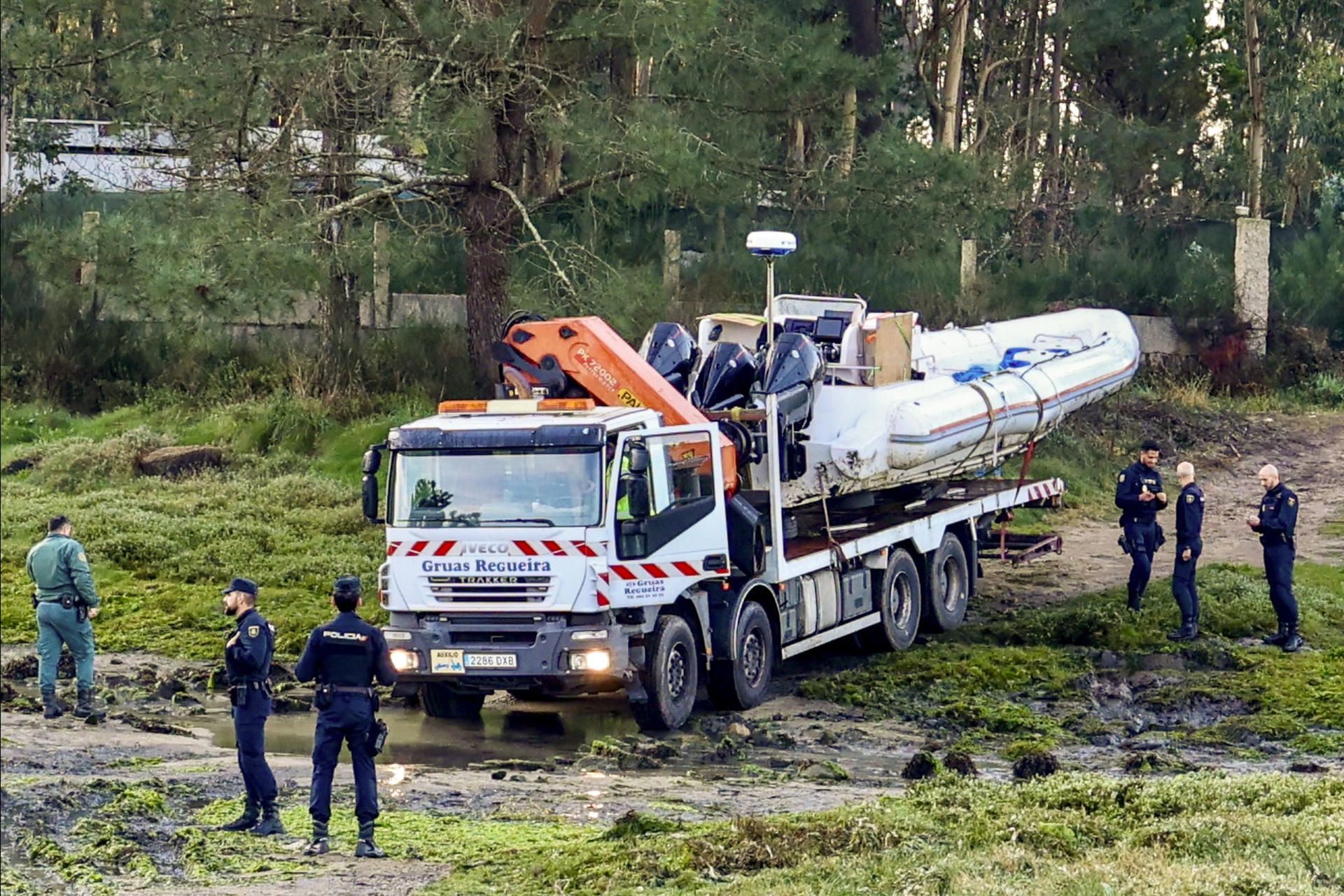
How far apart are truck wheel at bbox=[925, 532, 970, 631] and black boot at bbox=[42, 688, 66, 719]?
8.25m

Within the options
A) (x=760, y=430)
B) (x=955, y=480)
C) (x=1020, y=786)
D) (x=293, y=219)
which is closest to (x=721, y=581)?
(x=760, y=430)

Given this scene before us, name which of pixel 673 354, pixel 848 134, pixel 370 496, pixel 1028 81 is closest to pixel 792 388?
pixel 673 354

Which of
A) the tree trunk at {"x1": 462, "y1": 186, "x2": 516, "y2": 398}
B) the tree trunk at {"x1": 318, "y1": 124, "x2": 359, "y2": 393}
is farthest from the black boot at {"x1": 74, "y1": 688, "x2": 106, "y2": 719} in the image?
the tree trunk at {"x1": 462, "y1": 186, "x2": 516, "y2": 398}

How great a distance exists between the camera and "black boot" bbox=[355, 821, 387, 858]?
10.1 metres

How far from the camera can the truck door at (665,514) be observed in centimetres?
1366

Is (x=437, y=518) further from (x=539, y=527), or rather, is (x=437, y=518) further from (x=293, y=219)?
(x=293, y=219)

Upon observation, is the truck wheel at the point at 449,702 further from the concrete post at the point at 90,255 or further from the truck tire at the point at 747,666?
the concrete post at the point at 90,255

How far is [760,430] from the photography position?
1541 centimetres

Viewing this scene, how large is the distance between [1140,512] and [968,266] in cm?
1331

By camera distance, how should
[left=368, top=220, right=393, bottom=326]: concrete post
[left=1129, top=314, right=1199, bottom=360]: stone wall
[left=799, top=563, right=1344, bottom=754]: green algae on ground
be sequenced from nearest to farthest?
[left=799, top=563, right=1344, bottom=754]: green algae on ground
[left=368, top=220, right=393, bottom=326]: concrete post
[left=1129, top=314, right=1199, bottom=360]: stone wall

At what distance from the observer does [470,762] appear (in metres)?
13.2

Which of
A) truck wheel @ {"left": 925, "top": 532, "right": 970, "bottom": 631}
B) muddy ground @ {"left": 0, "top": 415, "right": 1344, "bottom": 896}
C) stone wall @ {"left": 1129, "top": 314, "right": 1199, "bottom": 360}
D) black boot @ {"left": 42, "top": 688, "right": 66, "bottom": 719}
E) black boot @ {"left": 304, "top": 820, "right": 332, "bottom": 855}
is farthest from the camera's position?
stone wall @ {"left": 1129, "top": 314, "right": 1199, "bottom": 360}

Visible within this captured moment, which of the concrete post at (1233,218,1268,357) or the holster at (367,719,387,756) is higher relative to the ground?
the concrete post at (1233,218,1268,357)

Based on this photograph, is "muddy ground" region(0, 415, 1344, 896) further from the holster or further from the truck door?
the truck door
